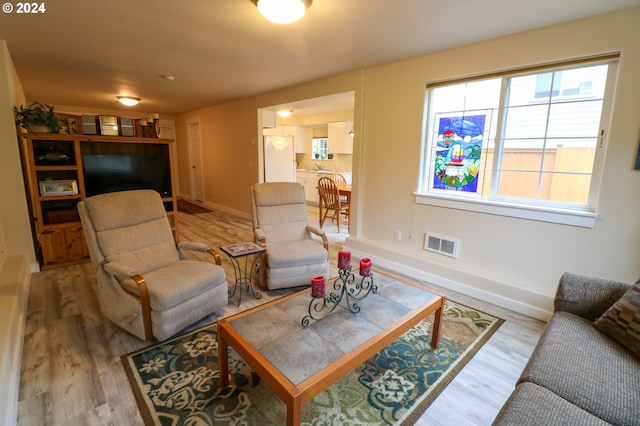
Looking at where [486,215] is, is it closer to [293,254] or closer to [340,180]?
[293,254]

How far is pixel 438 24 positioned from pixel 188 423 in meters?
3.05

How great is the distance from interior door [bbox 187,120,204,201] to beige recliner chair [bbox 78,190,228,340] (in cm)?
522

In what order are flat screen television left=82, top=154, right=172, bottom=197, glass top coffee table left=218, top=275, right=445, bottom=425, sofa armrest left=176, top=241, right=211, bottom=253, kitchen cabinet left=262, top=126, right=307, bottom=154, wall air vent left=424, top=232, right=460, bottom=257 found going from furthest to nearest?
1. kitchen cabinet left=262, top=126, right=307, bottom=154
2. flat screen television left=82, top=154, right=172, bottom=197
3. wall air vent left=424, top=232, right=460, bottom=257
4. sofa armrest left=176, top=241, right=211, bottom=253
5. glass top coffee table left=218, top=275, right=445, bottom=425

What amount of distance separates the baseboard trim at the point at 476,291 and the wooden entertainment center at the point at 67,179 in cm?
272

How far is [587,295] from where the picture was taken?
66.0 inches

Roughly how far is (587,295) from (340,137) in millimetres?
5972

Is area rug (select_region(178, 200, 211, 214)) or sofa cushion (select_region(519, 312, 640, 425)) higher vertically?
sofa cushion (select_region(519, 312, 640, 425))

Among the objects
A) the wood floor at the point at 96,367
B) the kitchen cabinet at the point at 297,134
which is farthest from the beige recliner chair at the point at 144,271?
the kitchen cabinet at the point at 297,134

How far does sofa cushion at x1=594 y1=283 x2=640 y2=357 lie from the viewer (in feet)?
4.51

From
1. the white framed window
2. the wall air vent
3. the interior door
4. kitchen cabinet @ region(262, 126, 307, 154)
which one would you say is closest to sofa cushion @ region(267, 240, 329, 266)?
the wall air vent

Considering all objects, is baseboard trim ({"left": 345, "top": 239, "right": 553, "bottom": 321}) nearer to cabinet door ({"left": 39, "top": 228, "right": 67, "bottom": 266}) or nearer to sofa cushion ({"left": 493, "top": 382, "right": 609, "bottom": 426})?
sofa cushion ({"left": 493, "top": 382, "right": 609, "bottom": 426})

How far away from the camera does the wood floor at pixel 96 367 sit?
1573 millimetres

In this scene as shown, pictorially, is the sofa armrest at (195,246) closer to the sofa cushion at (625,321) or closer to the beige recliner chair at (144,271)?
the beige recliner chair at (144,271)

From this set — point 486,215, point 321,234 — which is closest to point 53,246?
point 321,234
